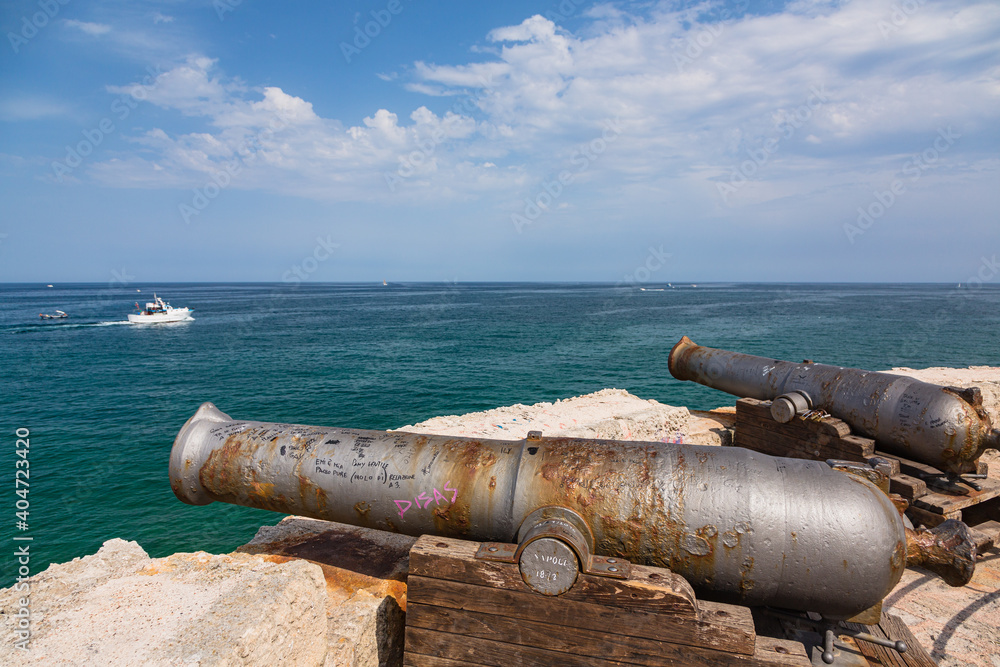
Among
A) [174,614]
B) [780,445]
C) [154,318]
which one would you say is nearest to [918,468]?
[780,445]

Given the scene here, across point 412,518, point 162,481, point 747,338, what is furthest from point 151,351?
point 747,338

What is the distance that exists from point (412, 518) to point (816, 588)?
2.16 meters

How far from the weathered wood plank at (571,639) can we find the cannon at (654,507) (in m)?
0.26

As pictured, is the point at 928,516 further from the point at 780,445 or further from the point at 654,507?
the point at 654,507

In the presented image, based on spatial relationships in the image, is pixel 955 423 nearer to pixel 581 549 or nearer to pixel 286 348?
pixel 581 549

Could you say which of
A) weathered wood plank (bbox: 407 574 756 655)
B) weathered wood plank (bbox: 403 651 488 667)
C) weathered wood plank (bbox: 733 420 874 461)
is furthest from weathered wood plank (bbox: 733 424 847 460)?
weathered wood plank (bbox: 403 651 488 667)

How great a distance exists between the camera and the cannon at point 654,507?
2.57 m

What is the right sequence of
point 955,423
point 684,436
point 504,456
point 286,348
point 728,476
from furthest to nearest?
point 286,348
point 684,436
point 955,423
point 504,456
point 728,476

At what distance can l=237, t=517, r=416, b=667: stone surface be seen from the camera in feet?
9.95

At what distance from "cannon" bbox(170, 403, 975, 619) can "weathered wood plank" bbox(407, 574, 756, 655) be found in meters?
0.14

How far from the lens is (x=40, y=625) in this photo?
2.55 meters

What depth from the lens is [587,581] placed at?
252 cm

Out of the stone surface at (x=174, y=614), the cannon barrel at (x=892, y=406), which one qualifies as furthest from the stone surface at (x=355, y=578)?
the cannon barrel at (x=892, y=406)

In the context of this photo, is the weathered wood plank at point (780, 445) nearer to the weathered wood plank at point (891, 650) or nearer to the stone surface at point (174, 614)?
the weathered wood plank at point (891, 650)
